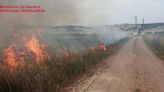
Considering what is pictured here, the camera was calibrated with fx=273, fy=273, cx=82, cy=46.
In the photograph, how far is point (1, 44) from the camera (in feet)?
68.5

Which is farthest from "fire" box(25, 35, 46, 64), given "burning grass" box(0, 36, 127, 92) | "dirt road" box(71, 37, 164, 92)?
"dirt road" box(71, 37, 164, 92)

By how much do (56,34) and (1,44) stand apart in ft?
62.2

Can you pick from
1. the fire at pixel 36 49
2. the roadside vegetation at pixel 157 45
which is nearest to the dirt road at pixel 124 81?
the fire at pixel 36 49

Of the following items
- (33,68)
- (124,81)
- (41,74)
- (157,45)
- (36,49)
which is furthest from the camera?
(157,45)

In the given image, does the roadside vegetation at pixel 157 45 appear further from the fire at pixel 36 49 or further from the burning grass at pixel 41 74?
the burning grass at pixel 41 74

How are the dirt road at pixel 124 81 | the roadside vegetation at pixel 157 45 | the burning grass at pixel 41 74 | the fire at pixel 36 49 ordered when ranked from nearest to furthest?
the burning grass at pixel 41 74, the dirt road at pixel 124 81, the fire at pixel 36 49, the roadside vegetation at pixel 157 45

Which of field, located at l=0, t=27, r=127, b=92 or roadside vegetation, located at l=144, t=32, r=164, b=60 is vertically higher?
field, located at l=0, t=27, r=127, b=92

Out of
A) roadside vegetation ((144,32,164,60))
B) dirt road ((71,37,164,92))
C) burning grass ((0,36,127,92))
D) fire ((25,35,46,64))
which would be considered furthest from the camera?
roadside vegetation ((144,32,164,60))

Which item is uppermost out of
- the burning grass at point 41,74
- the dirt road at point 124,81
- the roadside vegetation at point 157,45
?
the burning grass at point 41,74

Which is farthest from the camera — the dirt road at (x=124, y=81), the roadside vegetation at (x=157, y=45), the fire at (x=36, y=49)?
the roadside vegetation at (x=157, y=45)

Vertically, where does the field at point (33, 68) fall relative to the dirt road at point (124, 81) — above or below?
above

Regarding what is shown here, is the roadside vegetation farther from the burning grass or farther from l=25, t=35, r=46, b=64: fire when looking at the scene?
the burning grass

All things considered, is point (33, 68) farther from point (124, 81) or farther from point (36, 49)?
point (36, 49)

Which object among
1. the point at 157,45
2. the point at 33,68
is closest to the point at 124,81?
the point at 33,68
